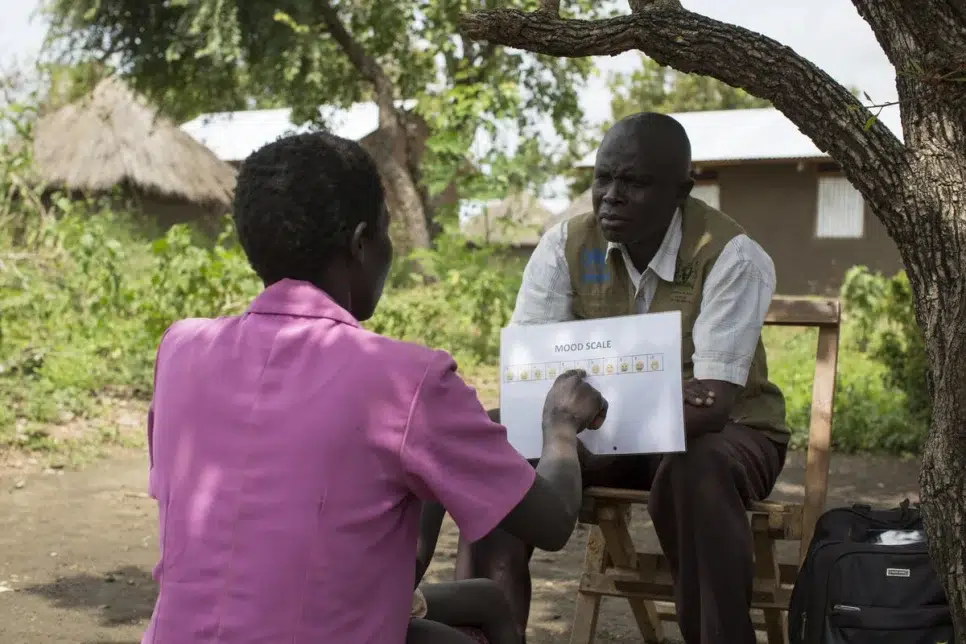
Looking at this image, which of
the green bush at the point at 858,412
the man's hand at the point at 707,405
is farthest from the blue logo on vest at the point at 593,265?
the green bush at the point at 858,412

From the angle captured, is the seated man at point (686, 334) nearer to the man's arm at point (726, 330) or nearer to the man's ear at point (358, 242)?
the man's arm at point (726, 330)

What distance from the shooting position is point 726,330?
317 cm

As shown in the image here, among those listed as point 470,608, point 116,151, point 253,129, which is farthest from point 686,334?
point 253,129

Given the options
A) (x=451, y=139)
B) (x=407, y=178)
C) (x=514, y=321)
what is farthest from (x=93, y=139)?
(x=514, y=321)

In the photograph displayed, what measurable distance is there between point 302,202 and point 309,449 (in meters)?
0.39

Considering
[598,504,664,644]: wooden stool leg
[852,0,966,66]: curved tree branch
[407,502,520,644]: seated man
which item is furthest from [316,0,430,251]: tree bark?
[407,502,520,644]: seated man

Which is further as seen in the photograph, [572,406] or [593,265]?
[593,265]

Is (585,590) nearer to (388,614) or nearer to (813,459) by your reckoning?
(813,459)

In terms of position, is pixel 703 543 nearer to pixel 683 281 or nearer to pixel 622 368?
pixel 622 368

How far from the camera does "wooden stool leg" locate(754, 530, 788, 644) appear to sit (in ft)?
10.5

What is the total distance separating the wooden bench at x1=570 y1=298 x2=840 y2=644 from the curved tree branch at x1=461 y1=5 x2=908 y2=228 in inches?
36.3

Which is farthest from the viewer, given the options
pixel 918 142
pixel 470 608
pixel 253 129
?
pixel 253 129

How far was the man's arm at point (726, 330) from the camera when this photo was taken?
10.1ft

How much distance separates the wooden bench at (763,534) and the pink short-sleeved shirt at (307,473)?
1361 mm
